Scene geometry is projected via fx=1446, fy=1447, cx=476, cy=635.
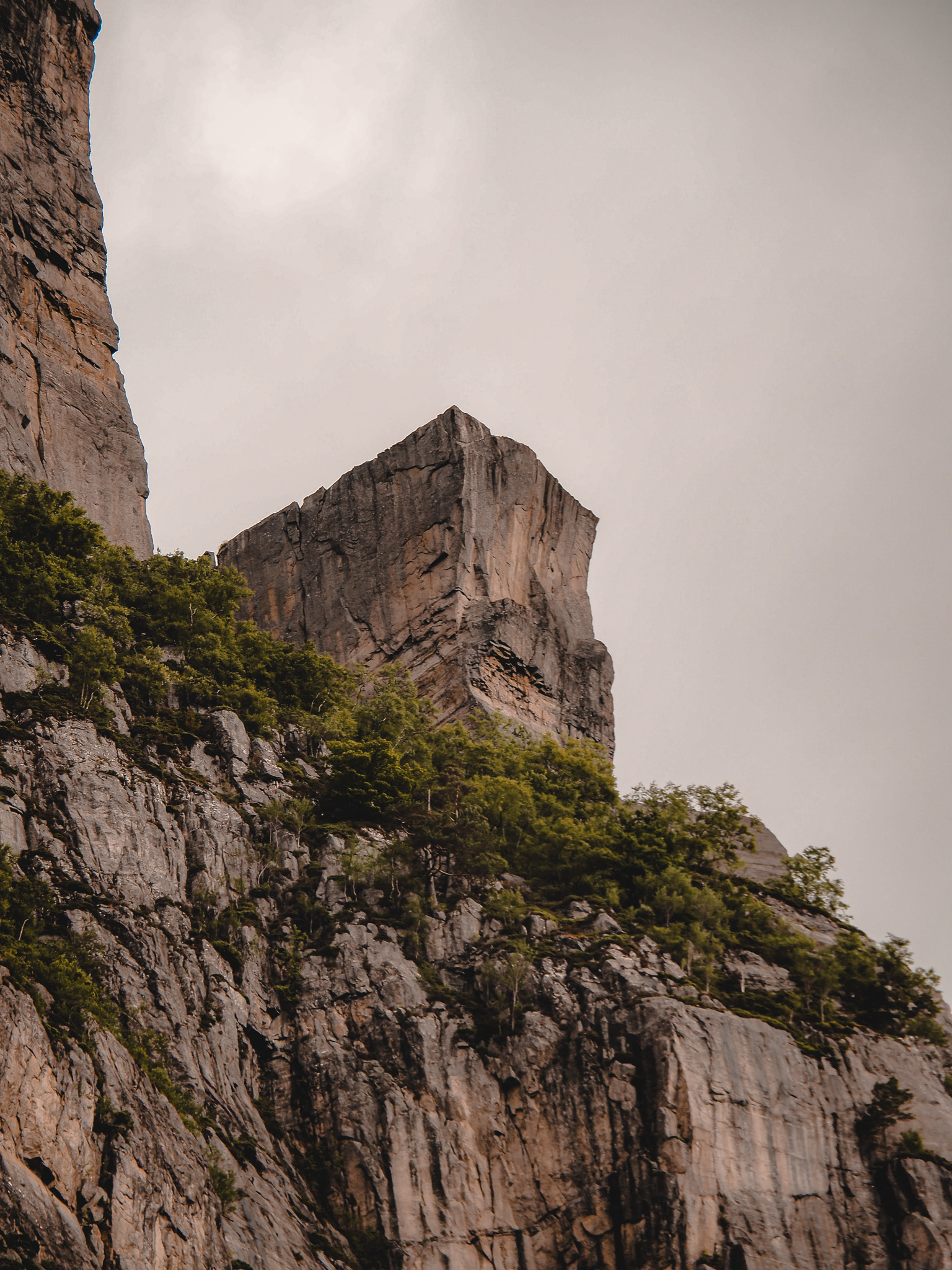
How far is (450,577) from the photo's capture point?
247 ft

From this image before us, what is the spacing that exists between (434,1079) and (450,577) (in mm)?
38639

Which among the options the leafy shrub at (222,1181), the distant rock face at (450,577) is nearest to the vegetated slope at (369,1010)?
the leafy shrub at (222,1181)

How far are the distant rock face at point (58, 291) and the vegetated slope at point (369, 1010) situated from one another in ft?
33.6

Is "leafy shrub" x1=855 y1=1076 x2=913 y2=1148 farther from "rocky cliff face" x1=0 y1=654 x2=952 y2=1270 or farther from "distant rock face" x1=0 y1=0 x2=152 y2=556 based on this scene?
"distant rock face" x1=0 y1=0 x2=152 y2=556

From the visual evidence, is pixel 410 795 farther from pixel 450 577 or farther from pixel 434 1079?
pixel 450 577

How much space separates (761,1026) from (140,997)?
62.1 ft

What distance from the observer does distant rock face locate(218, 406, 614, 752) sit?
→ 7388 centimetres

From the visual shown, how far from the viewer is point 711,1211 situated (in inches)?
1502

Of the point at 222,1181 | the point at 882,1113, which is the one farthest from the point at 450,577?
the point at 222,1181

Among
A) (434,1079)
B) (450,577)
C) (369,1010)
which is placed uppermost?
(450,577)

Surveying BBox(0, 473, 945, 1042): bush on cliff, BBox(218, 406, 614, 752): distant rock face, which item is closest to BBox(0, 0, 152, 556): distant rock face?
BBox(0, 473, 945, 1042): bush on cliff

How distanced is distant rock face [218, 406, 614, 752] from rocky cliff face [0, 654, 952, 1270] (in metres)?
29.1

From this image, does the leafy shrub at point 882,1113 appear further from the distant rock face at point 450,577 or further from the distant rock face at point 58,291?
the distant rock face at point 58,291

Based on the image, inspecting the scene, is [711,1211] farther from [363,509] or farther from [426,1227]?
[363,509]
